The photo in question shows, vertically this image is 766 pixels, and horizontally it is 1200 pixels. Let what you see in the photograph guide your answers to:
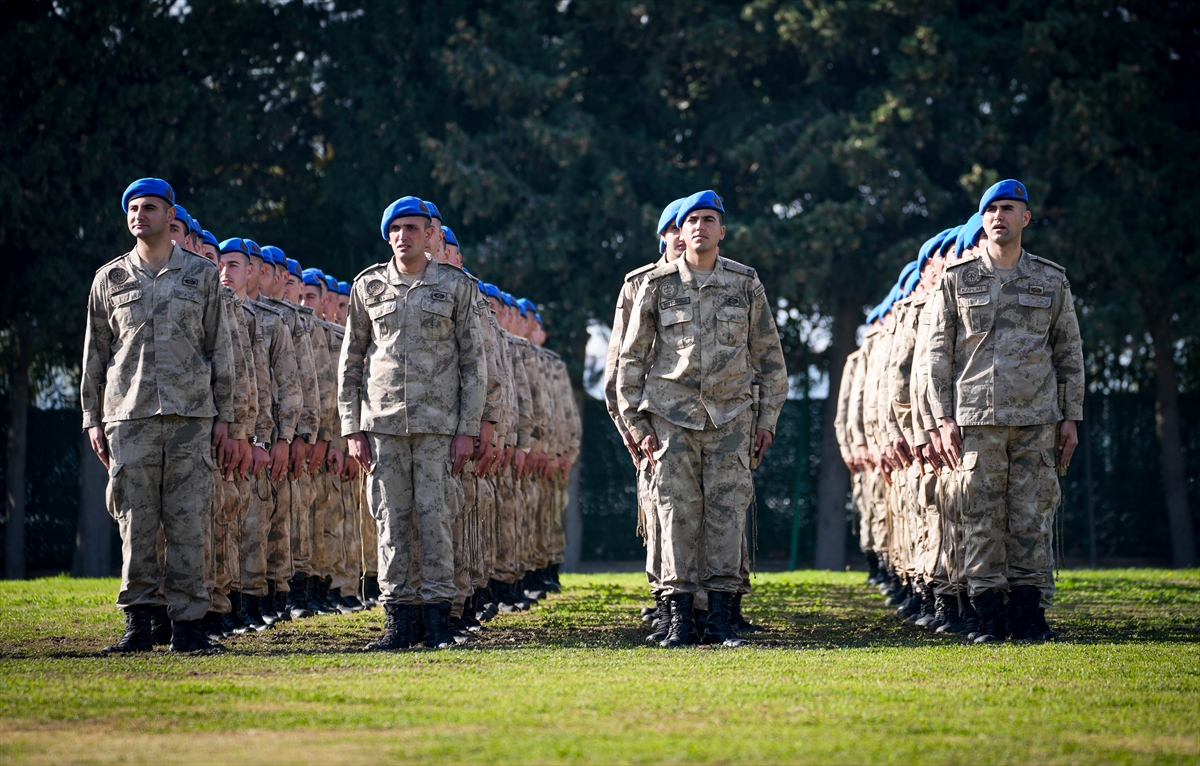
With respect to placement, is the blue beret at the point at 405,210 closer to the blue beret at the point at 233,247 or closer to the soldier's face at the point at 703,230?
the soldier's face at the point at 703,230

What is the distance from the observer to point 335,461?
1182 centimetres

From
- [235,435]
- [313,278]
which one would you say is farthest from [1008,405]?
[313,278]

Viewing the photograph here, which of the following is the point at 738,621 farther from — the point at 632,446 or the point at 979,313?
the point at 979,313

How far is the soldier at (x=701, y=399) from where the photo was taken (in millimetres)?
8125

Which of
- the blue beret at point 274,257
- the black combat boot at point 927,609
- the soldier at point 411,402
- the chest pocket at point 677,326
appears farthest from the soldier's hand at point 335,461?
the black combat boot at point 927,609

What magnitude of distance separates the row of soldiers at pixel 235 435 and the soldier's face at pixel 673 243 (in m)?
1.33

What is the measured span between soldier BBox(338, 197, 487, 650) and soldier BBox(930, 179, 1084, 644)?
2854mm

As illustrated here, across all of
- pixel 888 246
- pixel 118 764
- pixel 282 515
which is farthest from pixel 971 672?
pixel 888 246

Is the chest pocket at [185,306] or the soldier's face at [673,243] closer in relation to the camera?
the chest pocket at [185,306]

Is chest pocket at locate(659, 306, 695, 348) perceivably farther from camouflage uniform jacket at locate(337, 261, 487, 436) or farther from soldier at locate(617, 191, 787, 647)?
camouflage uniform jacket at locate(337, 261, 487, 436)

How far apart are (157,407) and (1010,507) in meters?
4.87

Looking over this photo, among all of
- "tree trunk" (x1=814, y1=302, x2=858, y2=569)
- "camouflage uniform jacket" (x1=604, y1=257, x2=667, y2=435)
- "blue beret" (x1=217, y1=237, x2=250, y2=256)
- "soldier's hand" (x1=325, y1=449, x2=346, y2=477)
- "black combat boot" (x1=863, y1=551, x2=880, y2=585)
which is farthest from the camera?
"tree trunk" (x1=814, y1=302, x2=858, y2=569)

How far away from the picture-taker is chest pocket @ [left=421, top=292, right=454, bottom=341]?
8180 millimetres

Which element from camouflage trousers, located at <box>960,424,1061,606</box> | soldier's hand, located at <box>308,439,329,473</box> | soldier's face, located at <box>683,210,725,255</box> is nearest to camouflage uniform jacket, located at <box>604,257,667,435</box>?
soldier's face, located at <box>683,210,725,255</box>
